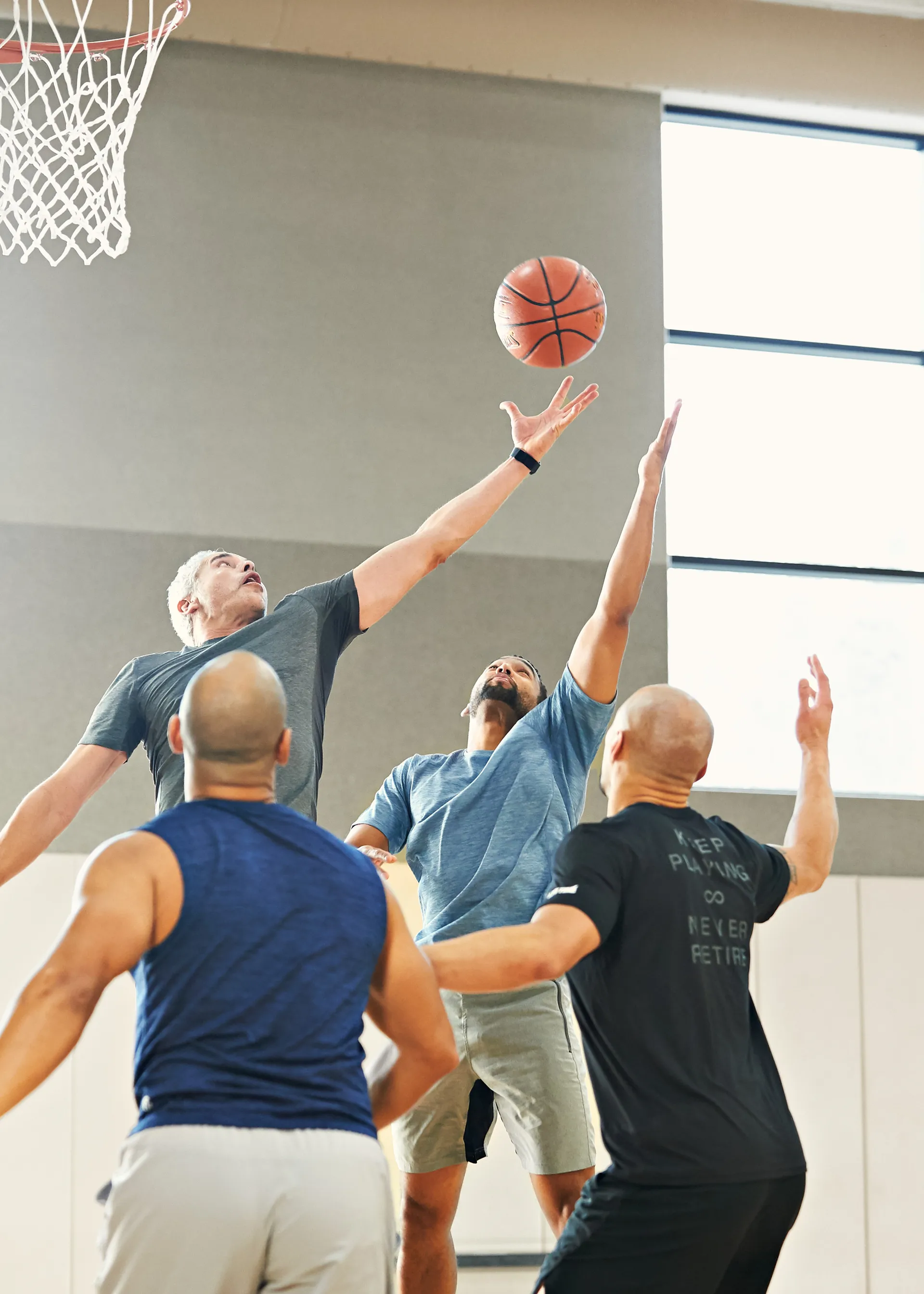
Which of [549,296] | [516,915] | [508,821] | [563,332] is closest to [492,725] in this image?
[508,821]

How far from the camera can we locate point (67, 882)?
20.9 feet

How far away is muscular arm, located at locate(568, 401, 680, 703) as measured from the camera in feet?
12.3

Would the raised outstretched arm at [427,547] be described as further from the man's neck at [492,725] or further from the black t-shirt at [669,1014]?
the black t-shirt at [669,1014]

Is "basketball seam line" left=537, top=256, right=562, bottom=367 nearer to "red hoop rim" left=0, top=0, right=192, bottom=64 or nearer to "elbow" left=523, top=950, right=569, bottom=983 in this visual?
"red hoop rim" left=0, top=0, right=192, bottom=64

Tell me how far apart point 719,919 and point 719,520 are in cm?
527

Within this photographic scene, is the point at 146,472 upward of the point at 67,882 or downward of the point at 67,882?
upward

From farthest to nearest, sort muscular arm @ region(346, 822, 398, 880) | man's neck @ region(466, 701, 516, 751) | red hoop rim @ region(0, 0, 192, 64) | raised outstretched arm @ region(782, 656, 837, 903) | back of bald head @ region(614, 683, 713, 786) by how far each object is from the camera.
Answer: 1. red hoop rim @ region(0, 0, 192, 64)
2. man's neck @ region(466, 701, 516, 751)
3. muscular arm @ region(346, 822, 398, 880)
4. raised outstretched arm @ region(782, 656, 837, 903)
5. back of bald head @ region(614, 683, 713, 786)

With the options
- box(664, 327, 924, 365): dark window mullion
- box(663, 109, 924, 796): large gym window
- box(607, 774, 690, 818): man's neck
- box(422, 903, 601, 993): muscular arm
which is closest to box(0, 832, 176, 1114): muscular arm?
box(422, 903, 601, 993): muscular arm

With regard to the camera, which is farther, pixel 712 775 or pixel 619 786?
pixel 712 775

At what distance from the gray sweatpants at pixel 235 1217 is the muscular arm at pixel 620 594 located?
1891 mm

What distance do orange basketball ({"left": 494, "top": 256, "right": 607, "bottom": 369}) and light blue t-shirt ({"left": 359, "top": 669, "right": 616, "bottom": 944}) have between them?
1.43 meters

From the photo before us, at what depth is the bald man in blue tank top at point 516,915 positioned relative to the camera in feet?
12.4

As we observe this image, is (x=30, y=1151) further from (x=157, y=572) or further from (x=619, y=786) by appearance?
(x=619, y=786)

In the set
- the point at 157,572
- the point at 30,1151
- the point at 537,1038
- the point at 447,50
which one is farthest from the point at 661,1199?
the point at 447,50
